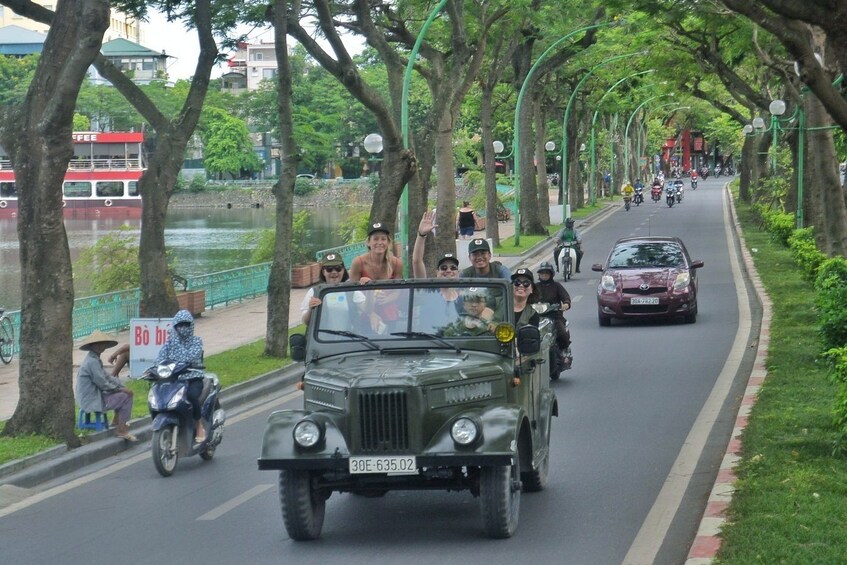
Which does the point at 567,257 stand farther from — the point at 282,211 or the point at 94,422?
the point at 94,422

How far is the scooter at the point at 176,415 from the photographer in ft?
40.4

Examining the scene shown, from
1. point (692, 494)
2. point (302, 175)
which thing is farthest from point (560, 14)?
point (302, 175)

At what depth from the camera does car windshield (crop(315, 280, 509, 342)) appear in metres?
9.75

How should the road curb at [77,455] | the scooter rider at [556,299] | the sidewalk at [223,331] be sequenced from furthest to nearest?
1. the sidewalk at [223,331]
2. the scooter rider at [556,299]
3. the road curb at [77,455]

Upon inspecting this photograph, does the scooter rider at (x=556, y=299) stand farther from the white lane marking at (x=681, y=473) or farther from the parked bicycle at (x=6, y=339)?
the parked bicycle at (x=6, y=339)

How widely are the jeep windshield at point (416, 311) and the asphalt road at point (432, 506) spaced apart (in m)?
1.35

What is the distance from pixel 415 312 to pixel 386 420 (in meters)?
1.25

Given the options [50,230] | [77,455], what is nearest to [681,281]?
[50,230]

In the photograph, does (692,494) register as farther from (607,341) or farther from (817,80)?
(607,341)

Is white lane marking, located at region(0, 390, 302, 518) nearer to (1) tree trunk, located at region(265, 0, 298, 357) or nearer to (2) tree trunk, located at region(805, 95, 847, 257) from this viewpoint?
(1) tree trunk, located at region(265, 0, 298, 357)

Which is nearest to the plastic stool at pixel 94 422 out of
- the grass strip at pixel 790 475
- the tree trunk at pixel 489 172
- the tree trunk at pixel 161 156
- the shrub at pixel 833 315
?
the grass strip at pixel 790 475

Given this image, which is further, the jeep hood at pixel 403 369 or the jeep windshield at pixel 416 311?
the jeep windshield at pixel 416 311

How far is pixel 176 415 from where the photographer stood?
1255cm

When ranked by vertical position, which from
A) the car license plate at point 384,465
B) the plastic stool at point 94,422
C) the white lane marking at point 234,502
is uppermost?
the car license plate at point 384,465
